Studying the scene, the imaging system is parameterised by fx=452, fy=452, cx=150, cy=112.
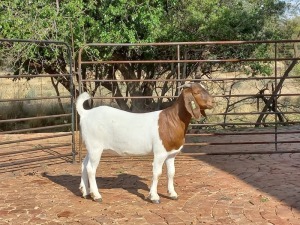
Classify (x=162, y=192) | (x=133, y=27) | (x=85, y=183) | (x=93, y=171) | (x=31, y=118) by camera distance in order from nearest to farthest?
(x=93, y=171)
(x=85, y=183)
(x=162, y=192)
(x=31, y=118)
(x=133, y=27)

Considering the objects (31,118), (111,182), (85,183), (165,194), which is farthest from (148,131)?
(31,118)

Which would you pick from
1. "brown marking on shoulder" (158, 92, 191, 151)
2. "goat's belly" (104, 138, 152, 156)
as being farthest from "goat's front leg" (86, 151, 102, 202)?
"brown marking on shoulder" (158, 92, 191, 151)

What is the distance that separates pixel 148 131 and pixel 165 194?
37.1 inches

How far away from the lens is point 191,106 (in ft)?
16.9

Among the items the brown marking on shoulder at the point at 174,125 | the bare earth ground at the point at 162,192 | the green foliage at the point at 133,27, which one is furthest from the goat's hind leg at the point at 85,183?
the green foliage at the point at 133,27

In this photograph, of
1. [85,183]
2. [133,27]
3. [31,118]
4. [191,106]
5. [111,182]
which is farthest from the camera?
[133,27]

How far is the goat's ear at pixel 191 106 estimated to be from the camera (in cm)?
512

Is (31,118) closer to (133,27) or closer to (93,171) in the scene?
(93,171)

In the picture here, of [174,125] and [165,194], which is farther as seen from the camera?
[165,194]

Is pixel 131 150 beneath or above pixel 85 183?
above

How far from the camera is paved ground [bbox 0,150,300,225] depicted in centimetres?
487

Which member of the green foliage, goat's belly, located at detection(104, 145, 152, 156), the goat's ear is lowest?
goat's belly, located at detection(104, 145, 152, 156)

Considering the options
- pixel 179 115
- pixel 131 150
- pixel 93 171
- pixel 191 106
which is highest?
pixel 191 106

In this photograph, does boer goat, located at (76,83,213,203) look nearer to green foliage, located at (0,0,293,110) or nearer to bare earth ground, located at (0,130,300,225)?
bare earth ground, located at (0,130,300,225)
